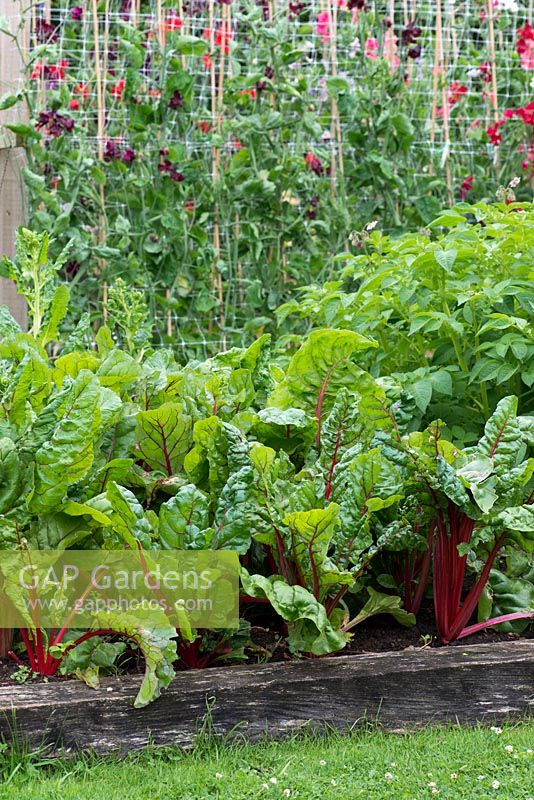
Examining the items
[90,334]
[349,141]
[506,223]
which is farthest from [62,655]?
[349,141]

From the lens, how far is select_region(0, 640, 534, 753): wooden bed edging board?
187 centimetres

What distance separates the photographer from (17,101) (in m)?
4.56

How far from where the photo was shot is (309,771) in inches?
72.6

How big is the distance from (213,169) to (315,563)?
3.75 m

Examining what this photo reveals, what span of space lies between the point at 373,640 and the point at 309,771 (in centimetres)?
54

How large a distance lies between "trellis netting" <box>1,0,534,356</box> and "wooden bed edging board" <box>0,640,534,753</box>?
3.30 m

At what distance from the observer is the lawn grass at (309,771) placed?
1.75 metres

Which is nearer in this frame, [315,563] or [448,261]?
[315,563]

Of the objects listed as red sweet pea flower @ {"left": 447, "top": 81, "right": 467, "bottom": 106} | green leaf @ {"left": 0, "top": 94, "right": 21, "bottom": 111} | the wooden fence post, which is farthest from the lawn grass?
red sweet pea flower @ {"left": 447, "top": 81, "right": 467, "bottom": 106}

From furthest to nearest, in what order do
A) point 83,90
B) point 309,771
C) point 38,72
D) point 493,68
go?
point 493,68 < point 83,90 < point 38,72 < point 309,771

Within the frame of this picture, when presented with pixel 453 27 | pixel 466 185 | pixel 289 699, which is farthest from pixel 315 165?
pixel 289 699

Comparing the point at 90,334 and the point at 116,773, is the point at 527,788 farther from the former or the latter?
the point at 90,334

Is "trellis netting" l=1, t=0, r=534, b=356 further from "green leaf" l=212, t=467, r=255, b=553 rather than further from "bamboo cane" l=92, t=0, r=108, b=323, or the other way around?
"green leaf" l=212, t=467, r=255, b=553

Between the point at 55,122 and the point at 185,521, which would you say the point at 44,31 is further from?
the point at 185,521
